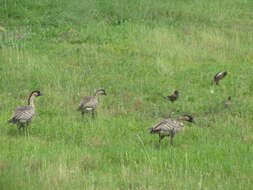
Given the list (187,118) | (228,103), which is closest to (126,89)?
(228,103)

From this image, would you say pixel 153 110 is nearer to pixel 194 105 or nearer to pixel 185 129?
pixel 194 105

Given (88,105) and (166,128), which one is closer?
(166,128)

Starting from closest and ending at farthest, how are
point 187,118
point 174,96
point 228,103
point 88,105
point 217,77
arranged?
point 187,118, point 88,105, point 228,103, point 174,96, point 217,77

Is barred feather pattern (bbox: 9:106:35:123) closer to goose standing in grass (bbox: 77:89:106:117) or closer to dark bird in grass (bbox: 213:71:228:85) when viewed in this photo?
goose standing in grass (bbox: 77:89:106:117)

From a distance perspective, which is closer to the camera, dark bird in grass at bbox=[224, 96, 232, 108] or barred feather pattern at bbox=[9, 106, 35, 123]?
barred feather pattern at bbox=[9, 106, 35, 123]

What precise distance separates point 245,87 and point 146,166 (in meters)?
8.03

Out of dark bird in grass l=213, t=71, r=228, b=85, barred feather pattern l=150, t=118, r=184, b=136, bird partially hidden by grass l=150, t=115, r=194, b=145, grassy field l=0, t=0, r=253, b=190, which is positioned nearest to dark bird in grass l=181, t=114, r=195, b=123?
grassy field l=0, t=0, r=253, b=190

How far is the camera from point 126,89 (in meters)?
16.8

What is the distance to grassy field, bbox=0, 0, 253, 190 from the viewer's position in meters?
9.84

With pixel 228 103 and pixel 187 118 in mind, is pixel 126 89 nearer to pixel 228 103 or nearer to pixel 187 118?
pixel 228 103

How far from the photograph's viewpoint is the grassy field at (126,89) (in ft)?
32.3

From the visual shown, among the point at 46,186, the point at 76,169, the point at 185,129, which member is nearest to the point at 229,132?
the point at 185,129

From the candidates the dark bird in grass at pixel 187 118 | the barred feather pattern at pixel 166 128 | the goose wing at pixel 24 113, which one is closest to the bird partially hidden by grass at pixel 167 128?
the barred feather pattern at pixel 166 128

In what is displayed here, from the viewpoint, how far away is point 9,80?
56.0ft
